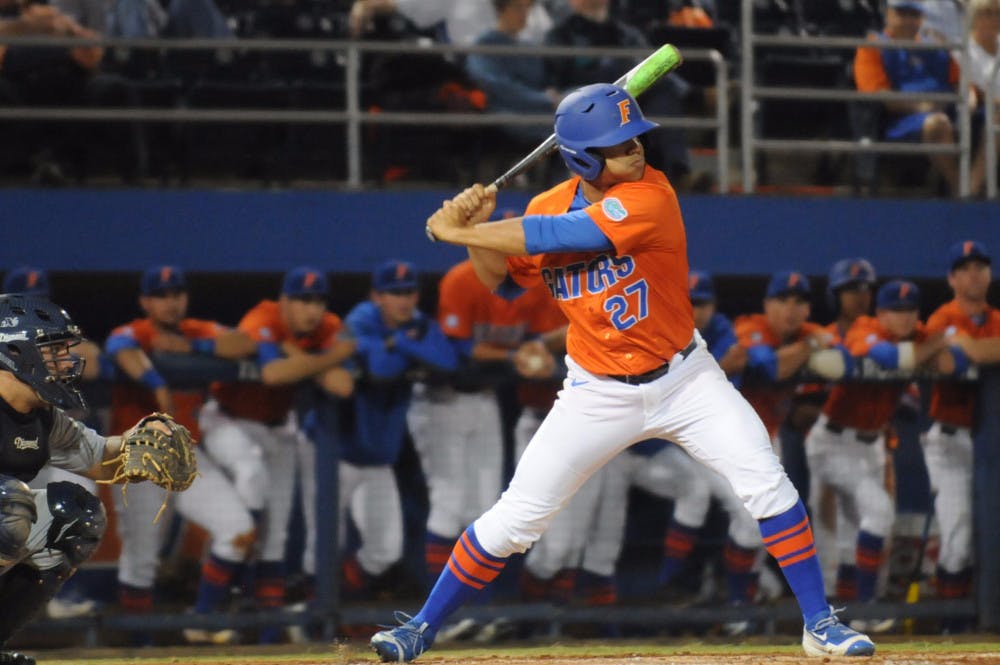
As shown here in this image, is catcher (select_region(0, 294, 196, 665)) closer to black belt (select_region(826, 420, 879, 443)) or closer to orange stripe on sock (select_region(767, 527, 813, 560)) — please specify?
orange stripe on sock (select_region(767, 527, 813, 560))

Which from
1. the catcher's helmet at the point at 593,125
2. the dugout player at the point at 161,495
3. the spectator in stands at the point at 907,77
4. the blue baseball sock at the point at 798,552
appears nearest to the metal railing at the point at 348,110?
the spectator in stands at the point at 907,77

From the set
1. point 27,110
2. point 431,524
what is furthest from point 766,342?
point 27,110

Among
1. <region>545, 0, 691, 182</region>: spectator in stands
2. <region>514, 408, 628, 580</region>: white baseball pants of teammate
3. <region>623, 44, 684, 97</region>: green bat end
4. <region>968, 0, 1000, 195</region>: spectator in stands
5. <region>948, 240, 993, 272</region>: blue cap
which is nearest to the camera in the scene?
<region>623, 44, 684, 97</region>: green bat end

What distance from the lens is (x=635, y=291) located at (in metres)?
4.42

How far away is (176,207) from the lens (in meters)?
8.48

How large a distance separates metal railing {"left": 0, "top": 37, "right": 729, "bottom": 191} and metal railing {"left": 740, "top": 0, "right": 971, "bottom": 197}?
0.19 m

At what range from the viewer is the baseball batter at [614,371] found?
14.2ft

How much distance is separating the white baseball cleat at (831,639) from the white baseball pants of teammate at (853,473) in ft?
7.14

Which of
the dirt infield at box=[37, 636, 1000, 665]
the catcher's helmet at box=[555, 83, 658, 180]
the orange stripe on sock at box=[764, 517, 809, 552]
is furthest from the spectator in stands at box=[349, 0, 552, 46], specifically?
the orange stripe on sock at box=[764, 517, 809, 552]

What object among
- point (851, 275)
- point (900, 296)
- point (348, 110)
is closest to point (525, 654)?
point (900, 296)

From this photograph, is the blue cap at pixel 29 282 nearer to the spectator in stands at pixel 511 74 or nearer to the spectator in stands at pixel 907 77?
the spectator in stands at pixel 511 74

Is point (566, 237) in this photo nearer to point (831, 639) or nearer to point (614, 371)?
point (614, 371)

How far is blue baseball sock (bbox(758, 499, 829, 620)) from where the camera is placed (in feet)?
14.3

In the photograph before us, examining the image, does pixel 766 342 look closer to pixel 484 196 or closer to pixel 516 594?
pixel 516 594
